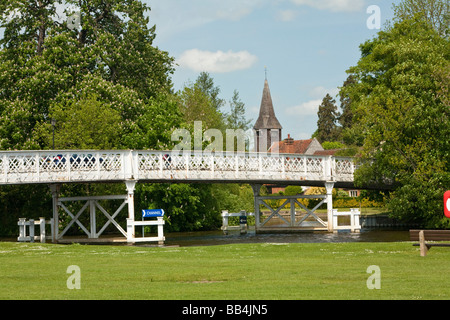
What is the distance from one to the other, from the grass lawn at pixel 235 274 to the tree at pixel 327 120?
112 metres

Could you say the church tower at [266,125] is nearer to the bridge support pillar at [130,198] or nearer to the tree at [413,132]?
the tree at [413,132]

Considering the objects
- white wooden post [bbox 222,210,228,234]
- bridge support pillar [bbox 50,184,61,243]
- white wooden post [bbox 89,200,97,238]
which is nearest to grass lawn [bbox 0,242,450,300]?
bridge support pillar [bbox 50,184,61,243]

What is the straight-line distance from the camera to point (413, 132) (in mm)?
45750

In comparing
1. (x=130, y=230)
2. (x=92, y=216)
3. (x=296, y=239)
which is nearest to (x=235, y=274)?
(x=296, y=239)

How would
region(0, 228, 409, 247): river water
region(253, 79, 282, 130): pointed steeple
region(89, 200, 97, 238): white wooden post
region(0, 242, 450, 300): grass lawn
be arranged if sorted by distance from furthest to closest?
region(253, 79, 282, 130): pointed steeple → region(89, 200, 97, 238): white wooden post → region(0, 228, 409, 247): river water → region(0, 242, 450, 300): grass lawn

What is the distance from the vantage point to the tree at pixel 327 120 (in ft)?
455


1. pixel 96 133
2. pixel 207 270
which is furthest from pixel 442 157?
pixel 207 270

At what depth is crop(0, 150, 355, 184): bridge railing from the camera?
41.3 metres

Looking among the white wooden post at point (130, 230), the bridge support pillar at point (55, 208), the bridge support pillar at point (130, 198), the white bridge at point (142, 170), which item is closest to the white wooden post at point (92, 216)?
the white bridge at point (142, 170)

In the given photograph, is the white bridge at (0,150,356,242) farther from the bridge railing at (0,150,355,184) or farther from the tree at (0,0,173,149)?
the tree at (0,0,173,149)

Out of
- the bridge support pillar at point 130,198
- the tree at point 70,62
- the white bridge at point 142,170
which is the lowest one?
the bridge support pillar at point 130,198

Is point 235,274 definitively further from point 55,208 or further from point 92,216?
point 55,208

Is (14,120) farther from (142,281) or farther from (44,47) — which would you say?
(142,281)
